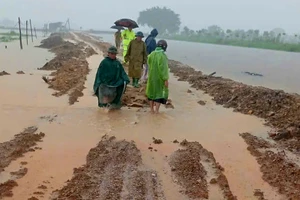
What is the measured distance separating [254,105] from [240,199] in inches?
228

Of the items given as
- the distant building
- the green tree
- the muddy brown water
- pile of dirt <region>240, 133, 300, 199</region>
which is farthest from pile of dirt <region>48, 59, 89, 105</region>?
the green tree

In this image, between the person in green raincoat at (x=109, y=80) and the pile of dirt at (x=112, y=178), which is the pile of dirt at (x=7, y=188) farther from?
the person in green raincoat at (x=109, y=80)

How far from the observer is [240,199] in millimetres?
4895

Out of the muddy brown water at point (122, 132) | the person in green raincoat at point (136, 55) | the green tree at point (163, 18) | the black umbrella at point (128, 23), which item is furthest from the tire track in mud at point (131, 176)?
the green tree at point (163, 18)

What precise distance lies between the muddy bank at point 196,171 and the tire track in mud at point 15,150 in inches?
77.4

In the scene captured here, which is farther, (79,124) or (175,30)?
(175,30)

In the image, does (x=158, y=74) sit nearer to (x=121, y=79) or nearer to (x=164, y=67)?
(x=164, y=67)

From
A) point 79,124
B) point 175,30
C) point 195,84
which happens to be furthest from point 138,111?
point 175,30

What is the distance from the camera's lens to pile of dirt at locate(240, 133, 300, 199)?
5191 mm

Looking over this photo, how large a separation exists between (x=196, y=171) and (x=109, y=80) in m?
4.15

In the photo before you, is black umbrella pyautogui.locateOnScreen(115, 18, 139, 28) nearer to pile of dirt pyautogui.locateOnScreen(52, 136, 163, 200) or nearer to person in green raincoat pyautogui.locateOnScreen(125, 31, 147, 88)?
person in green raincoat pyautogui.locateOnScreen(125, 31, 147, 88)

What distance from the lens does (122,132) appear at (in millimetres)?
7617

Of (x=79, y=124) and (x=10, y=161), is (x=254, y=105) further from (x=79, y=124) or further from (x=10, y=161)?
(x=10, y=161)

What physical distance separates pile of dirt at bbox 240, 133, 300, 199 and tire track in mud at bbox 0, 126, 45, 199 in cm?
314
